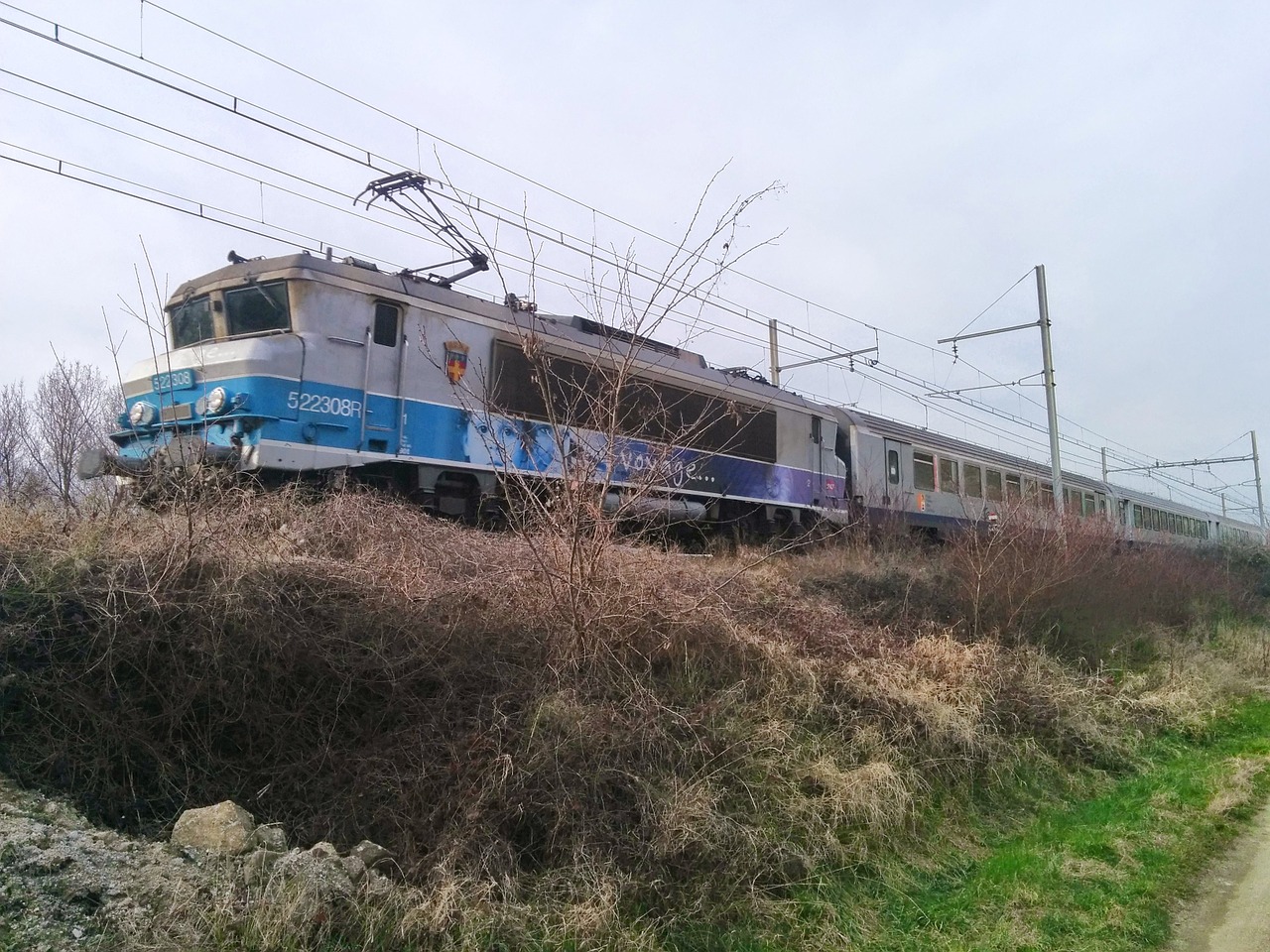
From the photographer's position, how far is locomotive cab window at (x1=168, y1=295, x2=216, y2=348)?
9.84 metres

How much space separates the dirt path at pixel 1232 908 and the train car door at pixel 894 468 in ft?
41.8

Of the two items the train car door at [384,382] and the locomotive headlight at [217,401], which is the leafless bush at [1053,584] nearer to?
the train car door at [384,382]

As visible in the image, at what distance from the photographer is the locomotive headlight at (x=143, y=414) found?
927 cm

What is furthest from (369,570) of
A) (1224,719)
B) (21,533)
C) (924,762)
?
(1224,719)

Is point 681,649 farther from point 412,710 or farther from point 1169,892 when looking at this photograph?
point 1169,892

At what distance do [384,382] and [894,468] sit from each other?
42.9ft

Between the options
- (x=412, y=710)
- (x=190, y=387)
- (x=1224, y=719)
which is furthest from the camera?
(x=1224, y=719)

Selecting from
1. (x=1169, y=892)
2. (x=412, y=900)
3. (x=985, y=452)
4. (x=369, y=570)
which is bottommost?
(x=1169, y=892)

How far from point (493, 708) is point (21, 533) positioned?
265 centimetres

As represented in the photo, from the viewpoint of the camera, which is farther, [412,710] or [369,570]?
[369,570]

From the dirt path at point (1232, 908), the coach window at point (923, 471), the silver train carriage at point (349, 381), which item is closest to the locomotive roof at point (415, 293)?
the silver train carriage at point (349, 381)

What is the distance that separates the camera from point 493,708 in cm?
518

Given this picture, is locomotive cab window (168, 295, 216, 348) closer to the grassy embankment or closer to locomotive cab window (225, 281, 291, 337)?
locomotive cab window (225, 281, 291, 337)

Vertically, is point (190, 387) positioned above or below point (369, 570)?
above
